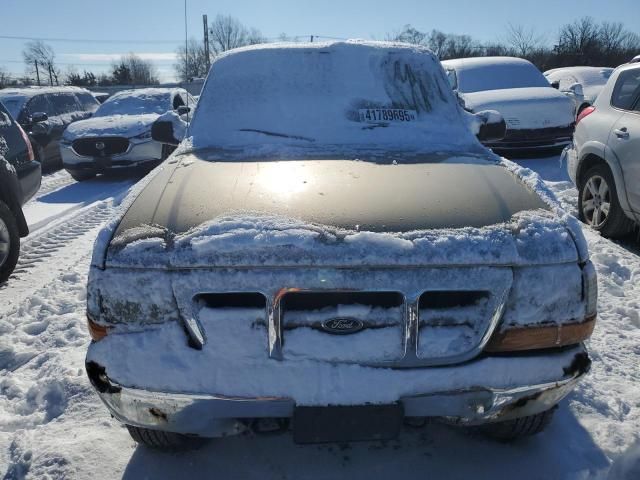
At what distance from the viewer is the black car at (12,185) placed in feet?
14.0

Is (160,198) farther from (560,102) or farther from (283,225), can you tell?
(560,102)

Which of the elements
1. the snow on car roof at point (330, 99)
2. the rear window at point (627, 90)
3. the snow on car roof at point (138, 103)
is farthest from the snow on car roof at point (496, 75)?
the snow on car roof at point (330, 99)

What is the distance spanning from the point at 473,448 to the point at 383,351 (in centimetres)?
91

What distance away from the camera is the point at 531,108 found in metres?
8.31

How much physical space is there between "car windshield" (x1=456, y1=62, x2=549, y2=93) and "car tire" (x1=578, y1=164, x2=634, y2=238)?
4747 mm

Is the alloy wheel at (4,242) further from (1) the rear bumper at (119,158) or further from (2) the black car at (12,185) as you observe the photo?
(1) the rear bumper at (119,158)

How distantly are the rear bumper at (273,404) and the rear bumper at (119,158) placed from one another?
727 centimetres

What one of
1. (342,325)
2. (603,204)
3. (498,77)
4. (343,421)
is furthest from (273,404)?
(498,77)

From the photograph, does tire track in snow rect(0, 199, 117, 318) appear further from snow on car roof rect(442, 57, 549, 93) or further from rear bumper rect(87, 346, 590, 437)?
snow on car roof rect(442, 57, 549, 93)

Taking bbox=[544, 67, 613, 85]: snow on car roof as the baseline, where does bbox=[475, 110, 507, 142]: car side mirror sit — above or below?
above

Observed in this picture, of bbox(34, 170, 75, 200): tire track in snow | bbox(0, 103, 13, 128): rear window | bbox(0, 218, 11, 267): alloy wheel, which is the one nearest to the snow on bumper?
bbox(0, 218, 11, 267): alloy wheel

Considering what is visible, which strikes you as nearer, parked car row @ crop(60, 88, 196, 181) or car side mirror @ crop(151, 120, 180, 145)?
car side mirror @ crop(151, 120, 180, 145)

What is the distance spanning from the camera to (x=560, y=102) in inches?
333

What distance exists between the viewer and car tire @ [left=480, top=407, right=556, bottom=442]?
2.07m
